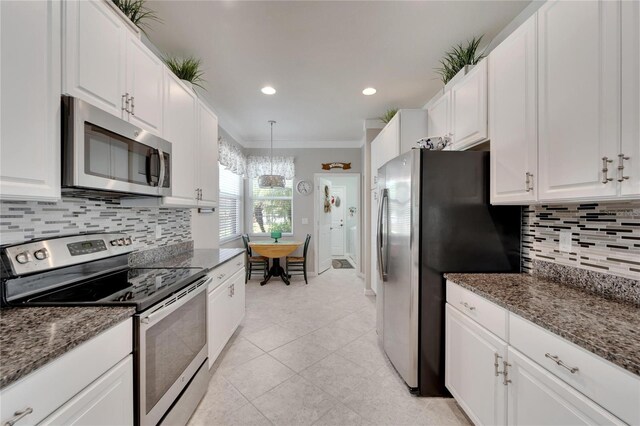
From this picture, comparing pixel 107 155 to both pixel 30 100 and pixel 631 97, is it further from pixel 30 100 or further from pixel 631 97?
pixel 631 97

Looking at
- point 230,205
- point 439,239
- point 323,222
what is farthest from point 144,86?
point 323,222

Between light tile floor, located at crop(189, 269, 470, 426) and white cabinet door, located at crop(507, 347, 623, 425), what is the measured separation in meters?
0.63

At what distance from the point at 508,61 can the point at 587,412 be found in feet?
5.52

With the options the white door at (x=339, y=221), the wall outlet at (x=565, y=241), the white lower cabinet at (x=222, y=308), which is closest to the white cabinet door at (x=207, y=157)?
the white lower cabinet at (x=222, y=308)

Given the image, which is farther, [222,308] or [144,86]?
[222,308]

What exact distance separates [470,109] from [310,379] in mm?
2325

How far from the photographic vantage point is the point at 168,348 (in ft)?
4.31

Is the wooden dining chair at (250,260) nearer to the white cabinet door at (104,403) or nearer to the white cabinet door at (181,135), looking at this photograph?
the white cabinet door at (181,135)

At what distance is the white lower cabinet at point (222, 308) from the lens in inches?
75.6

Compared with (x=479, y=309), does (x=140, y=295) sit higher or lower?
higher

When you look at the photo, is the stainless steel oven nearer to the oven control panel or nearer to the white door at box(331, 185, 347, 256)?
the oven control panel

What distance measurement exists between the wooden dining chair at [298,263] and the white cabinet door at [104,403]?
3554 mm

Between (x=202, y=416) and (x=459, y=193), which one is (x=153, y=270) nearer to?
(x=202, y=416)

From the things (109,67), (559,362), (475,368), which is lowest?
(475,368)
